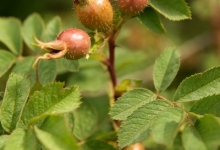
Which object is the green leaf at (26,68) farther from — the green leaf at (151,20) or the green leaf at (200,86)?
the green leaf at (200,86)

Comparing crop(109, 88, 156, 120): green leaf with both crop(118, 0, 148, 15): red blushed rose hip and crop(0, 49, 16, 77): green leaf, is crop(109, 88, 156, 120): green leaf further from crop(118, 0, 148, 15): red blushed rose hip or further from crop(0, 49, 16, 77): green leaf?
crop(0, 49, 16, 77): green leaf

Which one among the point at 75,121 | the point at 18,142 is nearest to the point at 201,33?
the point at 75,121

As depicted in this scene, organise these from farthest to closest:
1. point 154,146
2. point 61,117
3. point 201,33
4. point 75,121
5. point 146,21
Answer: point 201,33 < point 154,146 < point 75,121 < point 146,21 < point 61,117

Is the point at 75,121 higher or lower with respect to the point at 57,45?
lower

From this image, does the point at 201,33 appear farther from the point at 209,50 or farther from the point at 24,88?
the point at 24,88

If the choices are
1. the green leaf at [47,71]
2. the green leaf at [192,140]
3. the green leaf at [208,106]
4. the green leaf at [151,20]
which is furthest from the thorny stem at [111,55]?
the green leaf at [192,140]

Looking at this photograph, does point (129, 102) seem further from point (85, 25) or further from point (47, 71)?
point (47, 71)

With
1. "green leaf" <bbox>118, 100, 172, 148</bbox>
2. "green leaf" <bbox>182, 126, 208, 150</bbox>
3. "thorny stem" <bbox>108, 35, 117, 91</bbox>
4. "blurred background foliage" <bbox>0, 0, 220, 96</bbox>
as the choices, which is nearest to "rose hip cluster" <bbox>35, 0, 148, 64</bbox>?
A: "thorny stem" <bbox>108, 35, 117, 91</bbox>
